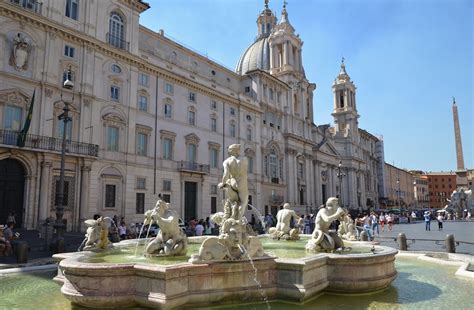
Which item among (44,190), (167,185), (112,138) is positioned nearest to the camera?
(44,190)

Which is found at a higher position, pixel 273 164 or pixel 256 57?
pixel 256 57

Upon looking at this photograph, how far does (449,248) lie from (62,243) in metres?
13.6

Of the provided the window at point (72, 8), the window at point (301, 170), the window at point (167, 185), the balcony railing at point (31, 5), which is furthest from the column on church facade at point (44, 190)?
the window at point (301, 170)

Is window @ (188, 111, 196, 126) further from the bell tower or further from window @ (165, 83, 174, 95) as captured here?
the bell tower

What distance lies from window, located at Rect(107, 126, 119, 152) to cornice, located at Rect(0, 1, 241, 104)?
5044mm

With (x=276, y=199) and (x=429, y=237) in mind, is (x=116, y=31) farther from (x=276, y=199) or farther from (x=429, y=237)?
(x=429, y=237)

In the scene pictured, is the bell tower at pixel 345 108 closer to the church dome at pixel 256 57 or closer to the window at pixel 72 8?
the church dome at pixel 256 57

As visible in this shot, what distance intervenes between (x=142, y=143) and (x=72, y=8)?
993cm

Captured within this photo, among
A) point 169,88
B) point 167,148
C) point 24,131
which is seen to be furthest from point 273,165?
point 24,131

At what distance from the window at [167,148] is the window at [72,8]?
10.6 m

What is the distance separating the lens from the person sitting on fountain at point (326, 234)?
26.9ft

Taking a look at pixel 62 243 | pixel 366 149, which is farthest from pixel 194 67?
pixel 366 149

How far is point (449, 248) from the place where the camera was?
1309 cm

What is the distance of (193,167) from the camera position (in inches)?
1225
